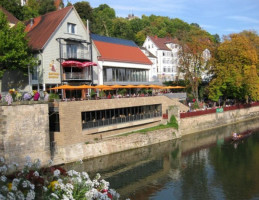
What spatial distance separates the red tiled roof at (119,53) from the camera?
43781 mm

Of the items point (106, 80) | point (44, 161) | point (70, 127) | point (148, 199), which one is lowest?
point (148, 199)

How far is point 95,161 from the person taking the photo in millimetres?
28016

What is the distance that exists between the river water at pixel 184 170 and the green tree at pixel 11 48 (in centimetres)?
1260

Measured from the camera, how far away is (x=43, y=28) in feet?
123

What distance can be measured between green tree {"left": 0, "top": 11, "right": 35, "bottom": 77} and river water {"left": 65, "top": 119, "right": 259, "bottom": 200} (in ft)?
41.3

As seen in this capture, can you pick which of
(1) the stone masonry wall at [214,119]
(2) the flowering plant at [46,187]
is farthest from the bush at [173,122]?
(2) the flowering plant at [46,187]

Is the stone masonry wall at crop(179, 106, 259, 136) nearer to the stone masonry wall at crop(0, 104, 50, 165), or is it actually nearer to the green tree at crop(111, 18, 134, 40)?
the stone masonry wall at crop(0, 104, 50, 165)

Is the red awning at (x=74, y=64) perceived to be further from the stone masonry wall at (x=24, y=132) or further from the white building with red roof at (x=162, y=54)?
the white building with red roof at (x=162, y=54)

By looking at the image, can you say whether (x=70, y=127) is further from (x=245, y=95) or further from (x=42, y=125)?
(x=245, y=95)

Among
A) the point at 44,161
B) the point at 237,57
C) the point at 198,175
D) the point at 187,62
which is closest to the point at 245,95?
the point at 237,57

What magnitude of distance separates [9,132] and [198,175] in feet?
51.9

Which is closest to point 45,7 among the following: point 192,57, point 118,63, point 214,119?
point 118,63

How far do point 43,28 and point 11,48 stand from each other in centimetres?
892

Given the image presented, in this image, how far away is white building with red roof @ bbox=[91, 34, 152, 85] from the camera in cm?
4219
